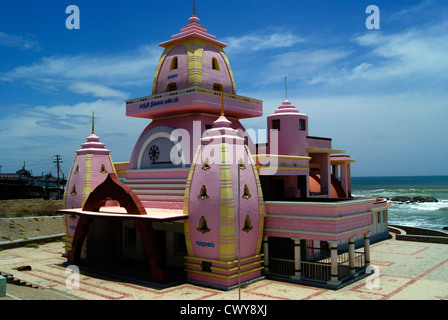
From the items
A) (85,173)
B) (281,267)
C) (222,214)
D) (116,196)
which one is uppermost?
(85,173)

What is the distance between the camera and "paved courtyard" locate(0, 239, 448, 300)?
17188mm

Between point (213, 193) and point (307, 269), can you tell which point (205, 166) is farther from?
point (307, 269)

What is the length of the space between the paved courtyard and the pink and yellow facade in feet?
3.07

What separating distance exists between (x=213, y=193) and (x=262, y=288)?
16.5 feet

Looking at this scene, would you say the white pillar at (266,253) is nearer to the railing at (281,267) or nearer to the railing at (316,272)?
the railing at (281,267)

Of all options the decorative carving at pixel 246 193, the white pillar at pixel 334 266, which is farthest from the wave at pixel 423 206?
the decorative carving at pixel 246 193

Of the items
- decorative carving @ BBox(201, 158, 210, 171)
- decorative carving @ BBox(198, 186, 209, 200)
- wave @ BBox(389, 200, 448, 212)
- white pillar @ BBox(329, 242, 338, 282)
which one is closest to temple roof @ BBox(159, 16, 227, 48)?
decorative carving @ BBox(201, 158, 210, 171)

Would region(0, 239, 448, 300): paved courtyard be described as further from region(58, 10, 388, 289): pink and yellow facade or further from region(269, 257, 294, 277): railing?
region(269, 257, 294, 277): railing

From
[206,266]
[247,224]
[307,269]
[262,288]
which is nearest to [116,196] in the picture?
[206,266]

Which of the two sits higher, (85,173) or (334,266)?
(85,173)

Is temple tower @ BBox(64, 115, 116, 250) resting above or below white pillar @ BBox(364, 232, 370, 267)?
above

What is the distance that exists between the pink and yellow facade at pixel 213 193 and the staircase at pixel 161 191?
64 millimetres

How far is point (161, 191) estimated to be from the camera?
75.9 feet

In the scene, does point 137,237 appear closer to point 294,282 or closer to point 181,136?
point 181,136
